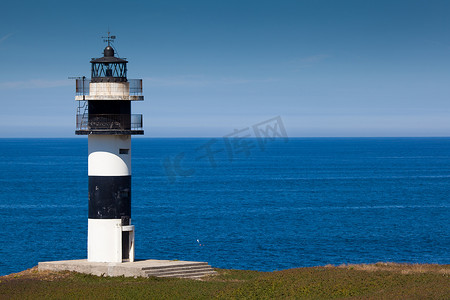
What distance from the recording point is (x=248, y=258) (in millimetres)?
50469

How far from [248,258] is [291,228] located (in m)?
17.1

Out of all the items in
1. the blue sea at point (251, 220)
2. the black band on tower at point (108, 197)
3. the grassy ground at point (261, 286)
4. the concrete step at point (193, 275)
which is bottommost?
the blue sea at point (251, 220)

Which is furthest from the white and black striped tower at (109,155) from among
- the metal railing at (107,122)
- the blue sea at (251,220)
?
the blue sea at (251,220)

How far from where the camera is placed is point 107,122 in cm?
3350

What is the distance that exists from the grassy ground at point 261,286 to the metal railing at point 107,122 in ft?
25.3

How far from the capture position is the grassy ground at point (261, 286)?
83.7 feet

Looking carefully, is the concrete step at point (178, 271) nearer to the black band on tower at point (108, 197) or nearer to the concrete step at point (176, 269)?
the concrete step at point (176, 269)

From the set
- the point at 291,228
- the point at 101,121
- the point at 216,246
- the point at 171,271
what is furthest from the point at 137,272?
the point at 291,228

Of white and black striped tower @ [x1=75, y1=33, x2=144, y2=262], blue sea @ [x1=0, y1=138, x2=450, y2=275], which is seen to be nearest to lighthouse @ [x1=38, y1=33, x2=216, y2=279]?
white and black striped tower @ [x1=75, y1=33, x2=144, y2=262]

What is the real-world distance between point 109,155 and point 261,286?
11.0 metres

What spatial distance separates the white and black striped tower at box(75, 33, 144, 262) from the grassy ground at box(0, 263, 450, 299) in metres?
2.46

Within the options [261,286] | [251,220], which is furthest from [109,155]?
[251,220]

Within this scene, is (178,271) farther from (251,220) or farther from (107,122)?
(251,220)

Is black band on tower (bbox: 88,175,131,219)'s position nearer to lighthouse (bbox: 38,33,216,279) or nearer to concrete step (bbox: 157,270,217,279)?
lighthouse (bbox: 38,33,216,279)
